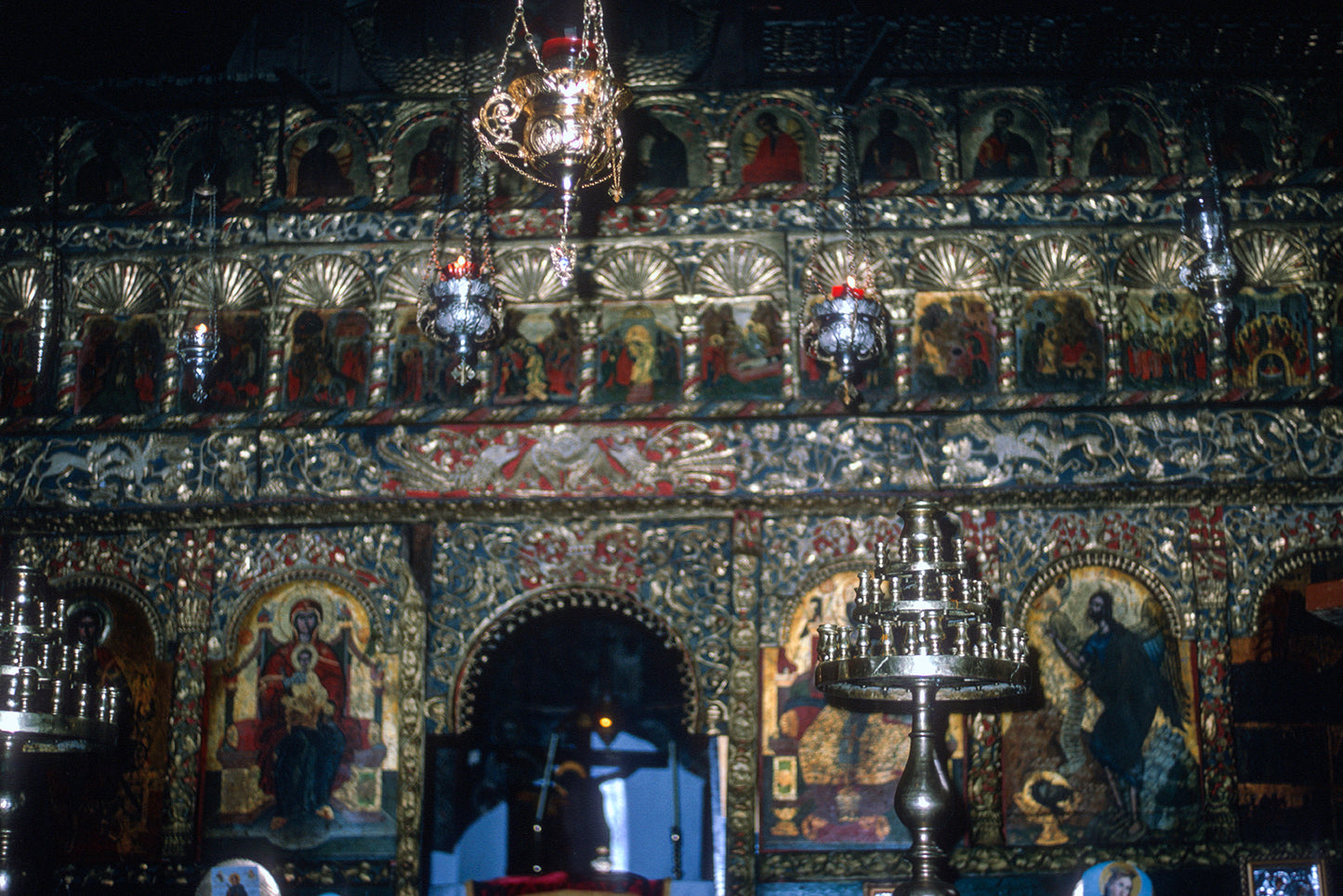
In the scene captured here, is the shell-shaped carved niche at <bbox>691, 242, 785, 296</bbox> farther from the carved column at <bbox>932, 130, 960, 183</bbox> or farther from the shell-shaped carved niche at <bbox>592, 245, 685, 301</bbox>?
the carved column at <bbox>932, 130, 960, 183</bbox>

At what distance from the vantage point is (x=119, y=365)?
35.0 feet

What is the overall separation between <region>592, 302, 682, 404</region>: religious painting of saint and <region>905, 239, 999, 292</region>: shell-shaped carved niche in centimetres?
198

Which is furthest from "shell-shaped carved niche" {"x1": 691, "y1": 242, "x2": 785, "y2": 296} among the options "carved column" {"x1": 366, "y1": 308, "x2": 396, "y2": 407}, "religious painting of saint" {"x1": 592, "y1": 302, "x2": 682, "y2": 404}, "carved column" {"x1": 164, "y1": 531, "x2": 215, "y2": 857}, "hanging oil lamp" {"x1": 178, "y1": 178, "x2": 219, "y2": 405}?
"carved column" {"x1": 164, "y1": 531, "x2": 215, "y2": 857}

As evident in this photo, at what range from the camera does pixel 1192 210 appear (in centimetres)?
1029

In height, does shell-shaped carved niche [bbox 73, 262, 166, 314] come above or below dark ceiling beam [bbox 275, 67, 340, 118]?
below

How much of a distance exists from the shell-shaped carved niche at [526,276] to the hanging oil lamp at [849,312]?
82.6 inches

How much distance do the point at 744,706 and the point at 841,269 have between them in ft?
11.6

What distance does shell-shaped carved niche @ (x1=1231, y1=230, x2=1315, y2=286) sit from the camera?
33.7 feet

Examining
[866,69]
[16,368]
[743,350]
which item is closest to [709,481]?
[743,350]

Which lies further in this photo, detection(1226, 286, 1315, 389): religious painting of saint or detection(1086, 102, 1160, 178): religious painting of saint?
detection(1086, 102, 1160, 178): religious painting of saint

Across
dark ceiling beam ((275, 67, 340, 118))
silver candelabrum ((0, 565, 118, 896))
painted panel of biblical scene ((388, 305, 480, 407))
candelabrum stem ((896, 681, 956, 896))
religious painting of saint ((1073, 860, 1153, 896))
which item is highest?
dark ceiling beam ((275, 67, 340, 118))

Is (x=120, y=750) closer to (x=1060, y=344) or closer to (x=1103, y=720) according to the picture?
(x=1103, y=720)

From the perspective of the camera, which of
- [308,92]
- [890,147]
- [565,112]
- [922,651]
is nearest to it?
[565,112]

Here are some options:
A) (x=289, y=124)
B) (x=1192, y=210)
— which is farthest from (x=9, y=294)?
(x=1192, y=210)
